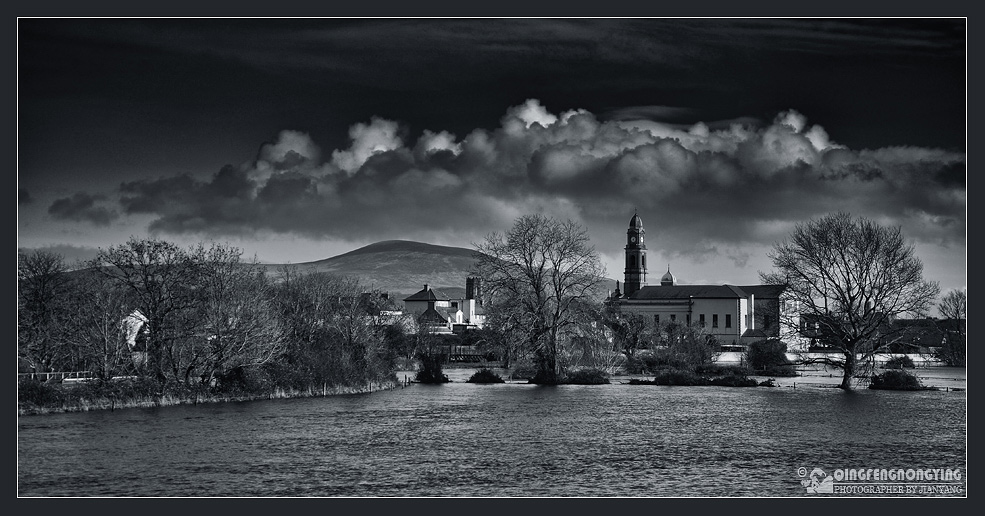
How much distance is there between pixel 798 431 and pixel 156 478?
14.4 m

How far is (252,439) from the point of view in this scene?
22.1 m

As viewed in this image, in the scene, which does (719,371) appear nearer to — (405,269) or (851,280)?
(851,280)

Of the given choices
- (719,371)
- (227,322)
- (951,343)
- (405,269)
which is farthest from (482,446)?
(405,269)

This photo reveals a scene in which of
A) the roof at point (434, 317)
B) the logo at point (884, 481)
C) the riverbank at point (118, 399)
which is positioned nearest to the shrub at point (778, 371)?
the riverbank at point (118, 399)

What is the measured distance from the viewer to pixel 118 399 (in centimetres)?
2830

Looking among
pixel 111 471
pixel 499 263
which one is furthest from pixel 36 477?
pixel 499 263

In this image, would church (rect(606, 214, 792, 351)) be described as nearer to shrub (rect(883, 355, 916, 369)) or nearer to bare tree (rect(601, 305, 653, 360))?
bare tree (rect(601, 305, 653, 360))

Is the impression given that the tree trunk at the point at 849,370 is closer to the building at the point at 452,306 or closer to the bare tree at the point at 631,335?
the bare tree at the point at 631,335

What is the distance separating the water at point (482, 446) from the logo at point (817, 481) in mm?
220

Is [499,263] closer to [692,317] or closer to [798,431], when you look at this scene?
[798,431]

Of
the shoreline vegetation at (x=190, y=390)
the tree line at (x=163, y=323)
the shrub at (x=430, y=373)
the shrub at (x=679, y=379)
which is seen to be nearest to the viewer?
the shoreline vegetation at (x=190, y=390)

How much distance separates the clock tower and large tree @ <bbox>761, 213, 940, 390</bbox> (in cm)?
7040

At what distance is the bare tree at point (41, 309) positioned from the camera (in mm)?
29969

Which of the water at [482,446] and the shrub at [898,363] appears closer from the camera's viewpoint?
the water at [482,446]
